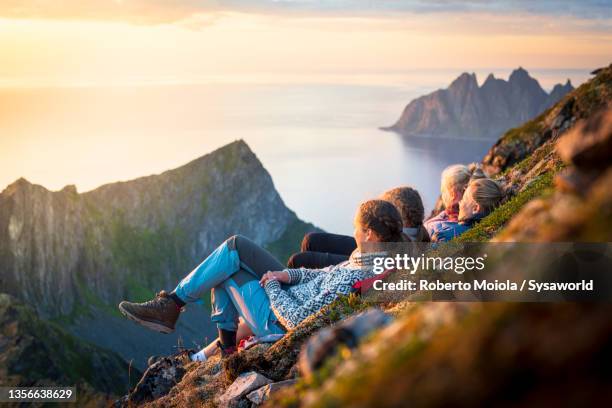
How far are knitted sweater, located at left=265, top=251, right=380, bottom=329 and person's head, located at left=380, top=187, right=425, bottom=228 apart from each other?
1310 mm

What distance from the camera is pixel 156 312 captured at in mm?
Result: 12016

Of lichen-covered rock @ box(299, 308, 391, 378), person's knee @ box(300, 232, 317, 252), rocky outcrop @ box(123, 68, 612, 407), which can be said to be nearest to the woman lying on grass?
person's knee @ box(300, 232, 317, 252)

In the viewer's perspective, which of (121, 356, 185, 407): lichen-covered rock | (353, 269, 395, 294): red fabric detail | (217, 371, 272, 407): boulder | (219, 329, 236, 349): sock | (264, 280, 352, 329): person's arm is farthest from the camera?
(121, 356, 185, 407): lichen-covered rock

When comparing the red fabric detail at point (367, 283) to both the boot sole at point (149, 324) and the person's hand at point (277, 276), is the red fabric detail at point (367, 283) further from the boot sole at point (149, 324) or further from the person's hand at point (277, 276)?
the boot sole at point (149, 324)

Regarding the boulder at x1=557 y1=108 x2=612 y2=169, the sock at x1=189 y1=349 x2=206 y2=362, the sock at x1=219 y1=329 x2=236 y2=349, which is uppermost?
the boulder at x1=557 y1=108 x2=612 y2=169

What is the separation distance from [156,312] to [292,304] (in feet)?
9.06

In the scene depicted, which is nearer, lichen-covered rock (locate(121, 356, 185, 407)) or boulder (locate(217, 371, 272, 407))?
boulder (locate(217, 371, 272, 407))

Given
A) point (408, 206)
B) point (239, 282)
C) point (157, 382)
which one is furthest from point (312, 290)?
point (157, 382)

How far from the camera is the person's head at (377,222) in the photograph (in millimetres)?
9516

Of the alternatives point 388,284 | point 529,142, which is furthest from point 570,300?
point 529,142

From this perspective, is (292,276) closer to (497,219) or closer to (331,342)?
(497,219)

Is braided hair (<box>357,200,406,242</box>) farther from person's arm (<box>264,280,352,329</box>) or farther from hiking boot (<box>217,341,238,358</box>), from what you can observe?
hiking boot (<box>217,341,238,358</box>)

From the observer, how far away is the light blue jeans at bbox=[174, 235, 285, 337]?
449 inches

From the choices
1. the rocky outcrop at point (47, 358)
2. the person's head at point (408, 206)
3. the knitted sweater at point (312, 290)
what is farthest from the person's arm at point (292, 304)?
the rocky outcrop at point (47, 358)
